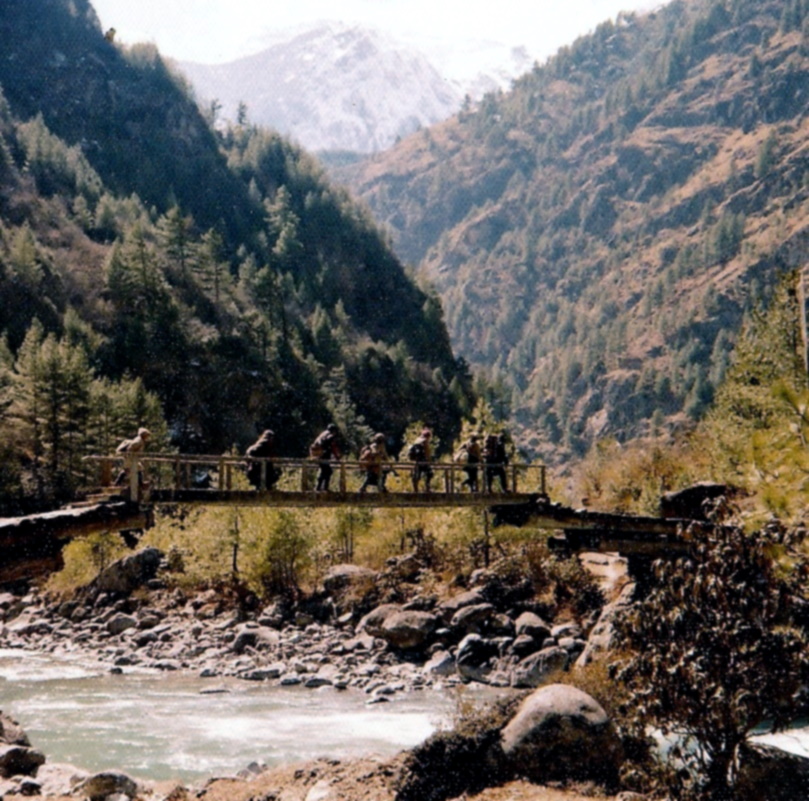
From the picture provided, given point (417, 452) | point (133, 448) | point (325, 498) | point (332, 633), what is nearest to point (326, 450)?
point (325, 498)

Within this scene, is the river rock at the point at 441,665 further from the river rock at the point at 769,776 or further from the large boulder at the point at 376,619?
the river rock at the point at 769,776

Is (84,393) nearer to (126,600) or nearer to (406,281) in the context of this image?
(126,600)

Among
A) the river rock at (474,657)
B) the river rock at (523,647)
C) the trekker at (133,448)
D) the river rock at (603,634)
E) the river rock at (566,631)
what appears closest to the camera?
the trekker at (133,448)

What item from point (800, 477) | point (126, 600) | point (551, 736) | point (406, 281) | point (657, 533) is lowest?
point (126, 600)

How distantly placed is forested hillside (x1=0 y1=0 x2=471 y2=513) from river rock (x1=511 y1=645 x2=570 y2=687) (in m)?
44.6

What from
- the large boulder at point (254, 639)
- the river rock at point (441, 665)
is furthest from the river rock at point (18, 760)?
the large boulder at point (254, 639)

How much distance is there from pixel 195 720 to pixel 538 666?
1156cm

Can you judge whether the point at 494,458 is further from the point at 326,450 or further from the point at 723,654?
the point at 723,654

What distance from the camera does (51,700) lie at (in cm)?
3100

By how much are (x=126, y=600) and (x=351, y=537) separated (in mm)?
12888

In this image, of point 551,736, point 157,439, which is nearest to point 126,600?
point 157,439

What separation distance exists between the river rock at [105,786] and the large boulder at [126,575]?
3471cm

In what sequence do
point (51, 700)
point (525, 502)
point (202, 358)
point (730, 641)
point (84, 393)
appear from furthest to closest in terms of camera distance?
point (202, 358), point (84, 393), point (51, 700), point (525, 502), point (730, 641)

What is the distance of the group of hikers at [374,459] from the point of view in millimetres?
24922
